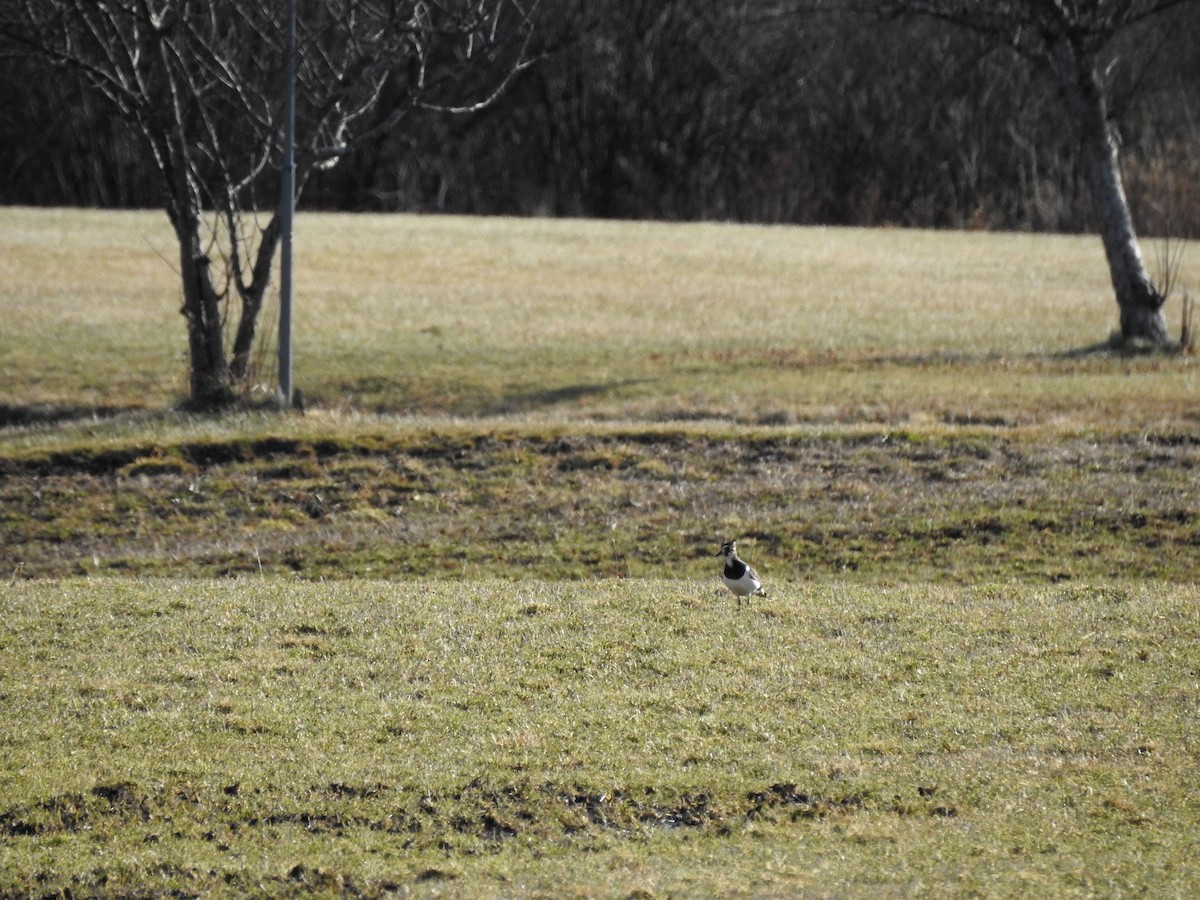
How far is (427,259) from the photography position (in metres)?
33.8

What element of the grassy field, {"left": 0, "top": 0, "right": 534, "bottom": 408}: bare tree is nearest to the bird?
the grassy field

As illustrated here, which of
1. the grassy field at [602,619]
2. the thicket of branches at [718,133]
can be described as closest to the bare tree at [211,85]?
the grassy field at [602,619]

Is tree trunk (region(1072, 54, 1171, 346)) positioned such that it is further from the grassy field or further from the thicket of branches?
the thicket of branches

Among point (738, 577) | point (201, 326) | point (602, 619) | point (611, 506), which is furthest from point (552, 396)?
point (602, 619)

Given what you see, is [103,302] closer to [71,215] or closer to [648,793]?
[71,215]

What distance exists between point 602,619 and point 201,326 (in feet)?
32.0

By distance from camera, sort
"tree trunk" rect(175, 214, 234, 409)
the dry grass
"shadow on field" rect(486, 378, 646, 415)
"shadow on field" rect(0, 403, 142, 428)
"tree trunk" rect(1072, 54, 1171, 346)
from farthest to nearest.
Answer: "tree trunk" rect(1072, 54, 1171, 346), "shadow on field" rect(486, 378, 646, 415), the dry grass, "shadow on field" rect(0, 403, 142, 428), "tree trunk" rect(175, 214, 234, 409)

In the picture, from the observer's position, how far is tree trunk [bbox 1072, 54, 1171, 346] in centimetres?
2095

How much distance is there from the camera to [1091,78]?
20.7 meters

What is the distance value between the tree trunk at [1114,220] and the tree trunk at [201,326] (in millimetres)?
12003

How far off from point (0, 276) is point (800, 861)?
28.4 m

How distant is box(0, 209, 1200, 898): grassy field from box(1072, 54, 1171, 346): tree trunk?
2.70ft

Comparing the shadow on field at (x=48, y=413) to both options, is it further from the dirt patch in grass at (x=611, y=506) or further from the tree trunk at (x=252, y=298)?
the dirt patch in grass at (x=611, y=506)

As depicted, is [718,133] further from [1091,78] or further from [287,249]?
[287,249]
